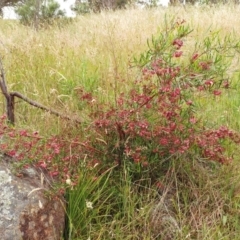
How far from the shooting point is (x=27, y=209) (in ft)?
5.49

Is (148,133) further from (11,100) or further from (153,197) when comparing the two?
(11,100)

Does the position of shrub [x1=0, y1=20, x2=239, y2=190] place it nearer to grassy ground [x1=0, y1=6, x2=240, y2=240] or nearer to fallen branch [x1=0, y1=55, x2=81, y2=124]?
grassy ground [x1=0, y1=6, x2=240, y2=240]

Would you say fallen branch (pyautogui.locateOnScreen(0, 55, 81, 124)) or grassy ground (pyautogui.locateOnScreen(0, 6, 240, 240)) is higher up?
fallen branch (pyautogui.locateOnScreen(0, 55, 81, 124))

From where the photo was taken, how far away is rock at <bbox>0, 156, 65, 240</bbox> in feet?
5.31

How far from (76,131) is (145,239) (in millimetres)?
775

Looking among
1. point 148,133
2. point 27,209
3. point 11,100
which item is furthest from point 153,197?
point 11,100

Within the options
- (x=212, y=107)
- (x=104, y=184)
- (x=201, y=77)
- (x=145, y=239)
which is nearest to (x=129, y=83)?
(x=212, y=107)

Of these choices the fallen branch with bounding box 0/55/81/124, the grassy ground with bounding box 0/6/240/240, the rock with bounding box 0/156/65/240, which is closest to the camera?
the rock with bounding box 0/156/65/240

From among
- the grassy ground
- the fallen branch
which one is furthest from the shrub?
the fallen branch

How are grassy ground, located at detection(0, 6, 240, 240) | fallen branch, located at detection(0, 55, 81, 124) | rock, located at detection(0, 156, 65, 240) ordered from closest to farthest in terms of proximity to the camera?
rock, located at detection(0, 156, 65, 240), grassy ground, located at detection(0, 6, 240, 240), fallen branch, located at detection(0, 55, 81, 124)

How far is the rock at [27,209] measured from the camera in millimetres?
1619

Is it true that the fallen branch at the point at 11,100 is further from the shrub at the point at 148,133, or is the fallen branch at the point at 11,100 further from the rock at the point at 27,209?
the rock at the point at 27,209

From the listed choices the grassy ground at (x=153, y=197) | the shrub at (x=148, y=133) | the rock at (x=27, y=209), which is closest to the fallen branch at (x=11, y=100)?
the grassy ground at (x=153, y=197)

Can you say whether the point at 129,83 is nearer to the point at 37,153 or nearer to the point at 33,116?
the point at 33,116
